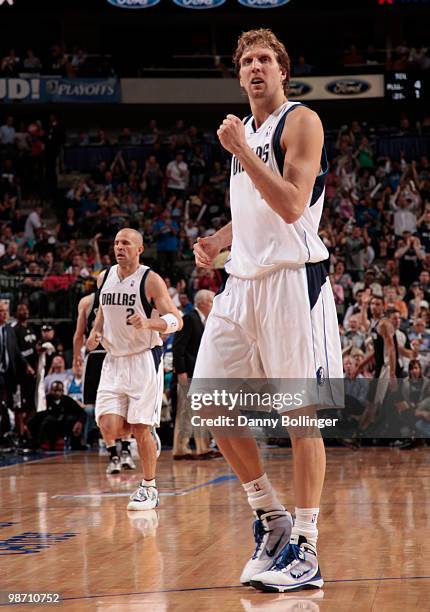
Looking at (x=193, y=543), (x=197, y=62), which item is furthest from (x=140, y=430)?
(x=197, y=62)

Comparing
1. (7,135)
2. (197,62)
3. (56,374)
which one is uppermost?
(197,62)

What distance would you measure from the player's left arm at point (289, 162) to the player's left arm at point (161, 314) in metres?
3.28

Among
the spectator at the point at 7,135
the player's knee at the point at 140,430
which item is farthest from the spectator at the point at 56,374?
the spectator at the point at 7,135

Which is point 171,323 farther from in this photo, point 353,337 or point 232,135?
point 353,337

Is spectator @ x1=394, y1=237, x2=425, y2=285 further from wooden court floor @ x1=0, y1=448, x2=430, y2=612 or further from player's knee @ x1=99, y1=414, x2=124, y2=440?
player's knee @ x1=99, y1=414, x2=124, y2=440

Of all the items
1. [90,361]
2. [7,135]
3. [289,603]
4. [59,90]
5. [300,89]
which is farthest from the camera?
[300,89]

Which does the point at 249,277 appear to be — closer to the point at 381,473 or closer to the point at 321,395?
the point at 321,395

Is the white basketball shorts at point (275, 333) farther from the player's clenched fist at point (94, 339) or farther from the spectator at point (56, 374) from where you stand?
the spectator at point (56, 374)

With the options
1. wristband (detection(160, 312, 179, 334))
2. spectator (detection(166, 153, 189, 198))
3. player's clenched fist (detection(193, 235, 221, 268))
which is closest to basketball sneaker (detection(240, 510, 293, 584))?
player's clenched fist (detection(193, 235, 221, 268))

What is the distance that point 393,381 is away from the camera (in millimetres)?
13117

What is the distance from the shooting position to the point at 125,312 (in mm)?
8312

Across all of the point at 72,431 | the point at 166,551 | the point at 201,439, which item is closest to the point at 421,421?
the point at 201,439

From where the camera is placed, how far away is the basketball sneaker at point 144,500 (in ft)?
24.2

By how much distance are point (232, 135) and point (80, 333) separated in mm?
6085
